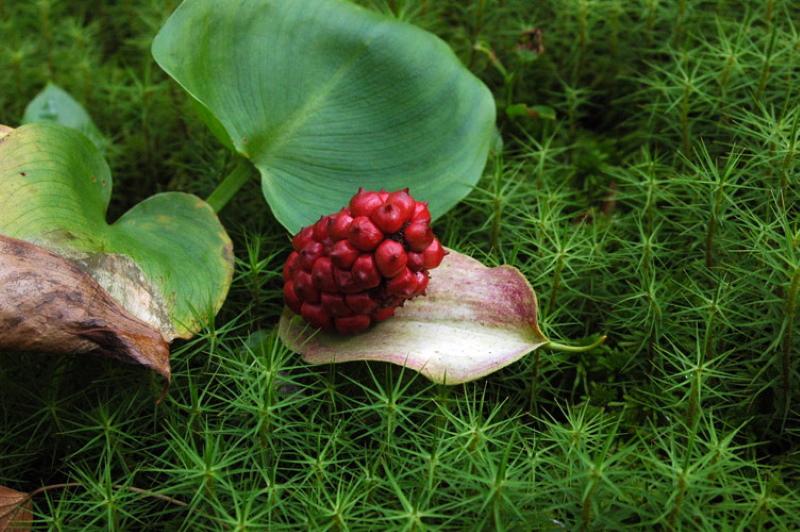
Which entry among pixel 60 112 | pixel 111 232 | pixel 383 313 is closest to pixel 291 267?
pixel 383 313

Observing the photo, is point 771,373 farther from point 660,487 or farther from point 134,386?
point 134,386

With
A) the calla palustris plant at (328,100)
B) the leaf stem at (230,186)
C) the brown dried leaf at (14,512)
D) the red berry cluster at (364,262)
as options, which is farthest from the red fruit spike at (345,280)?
the brown dried leaf at (14,512)

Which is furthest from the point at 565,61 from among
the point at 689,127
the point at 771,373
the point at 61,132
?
the point at 61,132

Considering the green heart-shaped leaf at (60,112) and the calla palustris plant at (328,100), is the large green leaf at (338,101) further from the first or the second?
the green heart-shaped leaf at (60,112)

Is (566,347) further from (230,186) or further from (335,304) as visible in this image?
(230,186)

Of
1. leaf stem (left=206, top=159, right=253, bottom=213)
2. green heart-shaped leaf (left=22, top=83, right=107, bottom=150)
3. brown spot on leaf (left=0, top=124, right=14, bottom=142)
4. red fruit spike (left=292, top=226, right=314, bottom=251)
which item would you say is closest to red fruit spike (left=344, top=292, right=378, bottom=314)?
red fruit spike (left=292, top=226, right=314, bottom=251)
